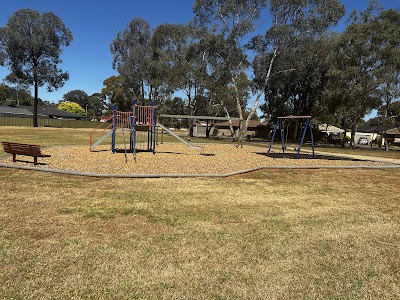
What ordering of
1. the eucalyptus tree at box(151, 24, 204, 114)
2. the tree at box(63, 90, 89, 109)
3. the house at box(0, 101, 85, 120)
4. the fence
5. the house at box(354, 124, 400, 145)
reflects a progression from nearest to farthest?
1. the eucalyptus tree at box(151, 24, 204, 114)
2. the fence
3. the house at box(354, 124, 400, 145)
4. the house at box(0, 101, 85, 120)
5. the tree at box(63, 90, 89, 109)

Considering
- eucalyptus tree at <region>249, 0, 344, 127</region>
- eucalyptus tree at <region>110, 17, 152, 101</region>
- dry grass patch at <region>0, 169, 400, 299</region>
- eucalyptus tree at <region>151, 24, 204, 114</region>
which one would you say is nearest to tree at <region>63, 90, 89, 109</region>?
eucalyptus tree at <region>110, 17, 152, 101</region>

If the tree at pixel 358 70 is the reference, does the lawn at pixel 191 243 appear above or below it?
below

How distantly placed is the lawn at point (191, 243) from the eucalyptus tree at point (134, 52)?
152 ft

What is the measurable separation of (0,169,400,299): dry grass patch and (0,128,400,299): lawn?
1cm

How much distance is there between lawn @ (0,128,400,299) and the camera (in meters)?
3.32

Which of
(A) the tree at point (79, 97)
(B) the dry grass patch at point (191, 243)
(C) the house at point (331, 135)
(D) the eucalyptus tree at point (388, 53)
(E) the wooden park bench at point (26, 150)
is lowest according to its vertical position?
(B) the dry grass patch at point (191, 243)

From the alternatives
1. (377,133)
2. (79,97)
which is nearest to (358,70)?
(377,133)

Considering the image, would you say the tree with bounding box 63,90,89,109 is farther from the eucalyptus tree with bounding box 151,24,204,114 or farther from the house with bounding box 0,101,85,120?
the eucalyptus tree with bounding box 151,24,204,114

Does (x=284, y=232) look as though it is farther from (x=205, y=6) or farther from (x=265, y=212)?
(x=205, y=6)

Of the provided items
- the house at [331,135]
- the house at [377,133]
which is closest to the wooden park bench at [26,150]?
the house at [331,135]

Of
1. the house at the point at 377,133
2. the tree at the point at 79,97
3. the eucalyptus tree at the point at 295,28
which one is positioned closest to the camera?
the eucalyptus tree at the point at 295,28

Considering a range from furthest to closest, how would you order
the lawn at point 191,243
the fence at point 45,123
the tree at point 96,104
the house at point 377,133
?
the tree at point 96,104
the house at point 377,133
the fence at point 45,123
the lawn at point 191,243

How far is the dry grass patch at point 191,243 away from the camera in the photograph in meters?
3.32

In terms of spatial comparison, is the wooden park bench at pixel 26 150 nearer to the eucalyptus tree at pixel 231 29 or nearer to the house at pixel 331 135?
the eucalyptus tree at pixel 231 29
